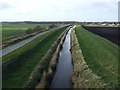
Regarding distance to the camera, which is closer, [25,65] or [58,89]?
[58,89]

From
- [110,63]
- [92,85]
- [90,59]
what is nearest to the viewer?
[92,85]

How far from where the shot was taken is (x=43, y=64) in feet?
82.8

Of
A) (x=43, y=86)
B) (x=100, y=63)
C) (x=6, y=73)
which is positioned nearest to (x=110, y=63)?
(x=100, y=63)

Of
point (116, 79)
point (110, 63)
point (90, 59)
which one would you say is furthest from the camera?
point (90, 59)

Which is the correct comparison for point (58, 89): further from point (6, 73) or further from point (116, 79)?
point (6, 73)

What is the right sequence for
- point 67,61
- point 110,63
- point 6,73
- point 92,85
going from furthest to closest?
1. point 67,61
2. point 110,63
3. point 6,73
4. point 92,85

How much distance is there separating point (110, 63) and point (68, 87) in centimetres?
880

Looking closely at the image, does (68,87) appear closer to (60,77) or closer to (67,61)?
(60,77)

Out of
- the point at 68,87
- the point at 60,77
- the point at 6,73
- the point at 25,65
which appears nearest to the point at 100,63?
the point at 60,77

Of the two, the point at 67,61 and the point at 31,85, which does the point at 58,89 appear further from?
the point at 67,61

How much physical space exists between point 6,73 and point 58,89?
7.21 meters

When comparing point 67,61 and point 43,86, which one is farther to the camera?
point 67,61

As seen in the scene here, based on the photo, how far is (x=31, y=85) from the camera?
17.7 meters

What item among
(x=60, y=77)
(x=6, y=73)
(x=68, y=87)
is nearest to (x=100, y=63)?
(x=60, y=77)
